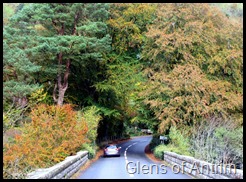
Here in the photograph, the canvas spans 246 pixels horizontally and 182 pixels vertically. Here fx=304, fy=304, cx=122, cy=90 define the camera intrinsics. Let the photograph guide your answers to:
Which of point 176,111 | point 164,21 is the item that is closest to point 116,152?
point 176,111

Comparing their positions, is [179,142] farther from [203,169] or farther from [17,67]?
[17,67]

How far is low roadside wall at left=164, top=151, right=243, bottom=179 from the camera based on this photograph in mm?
8494

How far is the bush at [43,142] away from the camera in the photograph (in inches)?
364

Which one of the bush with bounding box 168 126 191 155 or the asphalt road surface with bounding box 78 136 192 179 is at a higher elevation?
the bush with bounding box 168 126 191 155

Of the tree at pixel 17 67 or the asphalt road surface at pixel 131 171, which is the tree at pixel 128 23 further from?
the asphalt road surface at pixel 131 171

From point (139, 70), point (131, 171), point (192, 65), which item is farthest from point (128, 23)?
point (131, 171)

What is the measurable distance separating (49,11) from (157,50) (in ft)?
28.6

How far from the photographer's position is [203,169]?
1053 cm

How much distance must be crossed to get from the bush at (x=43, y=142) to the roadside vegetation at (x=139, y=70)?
0.44 ft

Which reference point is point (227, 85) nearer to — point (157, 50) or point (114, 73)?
point (157, 50)

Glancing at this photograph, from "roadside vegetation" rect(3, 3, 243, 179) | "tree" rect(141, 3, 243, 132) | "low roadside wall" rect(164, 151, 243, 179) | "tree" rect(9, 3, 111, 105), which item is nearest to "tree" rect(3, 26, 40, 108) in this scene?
"roadside vegetation" rect(3, 3, 243, 179)

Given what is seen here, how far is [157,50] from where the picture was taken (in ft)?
73.8

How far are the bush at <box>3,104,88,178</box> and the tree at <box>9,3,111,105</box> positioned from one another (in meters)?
6.35

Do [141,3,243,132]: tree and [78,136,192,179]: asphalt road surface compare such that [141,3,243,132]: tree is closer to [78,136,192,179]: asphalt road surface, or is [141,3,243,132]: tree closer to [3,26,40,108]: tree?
[78,136,192,179]: asphalt road surface
